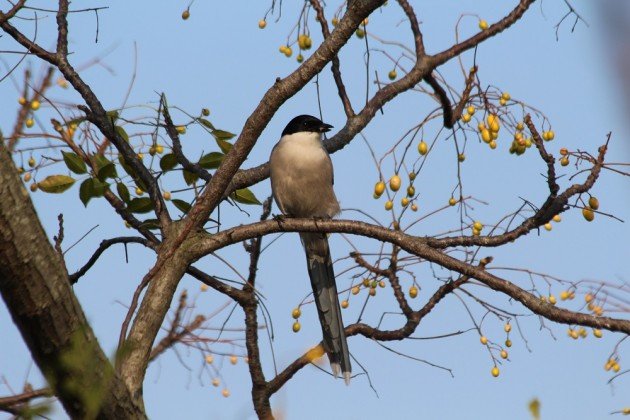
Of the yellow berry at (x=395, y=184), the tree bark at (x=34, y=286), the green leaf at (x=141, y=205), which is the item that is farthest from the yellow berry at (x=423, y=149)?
the tree bark at (x=34, y=286)

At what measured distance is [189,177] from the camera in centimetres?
444

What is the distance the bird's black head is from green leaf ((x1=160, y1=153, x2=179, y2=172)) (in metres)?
2.19

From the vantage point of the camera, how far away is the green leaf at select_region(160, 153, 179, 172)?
4.34 m

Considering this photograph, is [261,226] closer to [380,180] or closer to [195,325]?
[380,180]

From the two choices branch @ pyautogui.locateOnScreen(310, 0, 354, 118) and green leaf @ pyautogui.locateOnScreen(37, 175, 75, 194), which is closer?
green leaf @ pyautogui.locateOnScreen(37, 175, 75, 194)

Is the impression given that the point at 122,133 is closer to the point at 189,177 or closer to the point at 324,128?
the point at 189,177

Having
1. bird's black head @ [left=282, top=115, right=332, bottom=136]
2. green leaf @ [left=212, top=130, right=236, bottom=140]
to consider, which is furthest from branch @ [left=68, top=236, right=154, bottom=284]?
bird's black head @ [left=282, top=115, right=332, bottom=136]

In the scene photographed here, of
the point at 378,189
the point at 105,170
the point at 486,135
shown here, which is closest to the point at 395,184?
the point at 378,189

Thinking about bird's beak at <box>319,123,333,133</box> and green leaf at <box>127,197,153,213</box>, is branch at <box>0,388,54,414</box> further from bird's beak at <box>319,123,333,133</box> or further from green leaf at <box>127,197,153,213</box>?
bird's beak at <box>319,123,333,133</box>

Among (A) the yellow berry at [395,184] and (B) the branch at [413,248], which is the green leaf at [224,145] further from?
(A) the yellow berry at [395,184]

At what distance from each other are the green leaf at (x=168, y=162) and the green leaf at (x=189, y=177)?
8cm

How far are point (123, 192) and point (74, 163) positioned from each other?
27cm

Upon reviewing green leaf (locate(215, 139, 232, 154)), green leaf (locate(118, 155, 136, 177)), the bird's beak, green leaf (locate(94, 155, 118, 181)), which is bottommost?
green leaf (locate(94, 155, 118, 181))

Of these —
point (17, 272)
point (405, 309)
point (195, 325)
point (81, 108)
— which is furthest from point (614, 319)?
point (195, 325)
